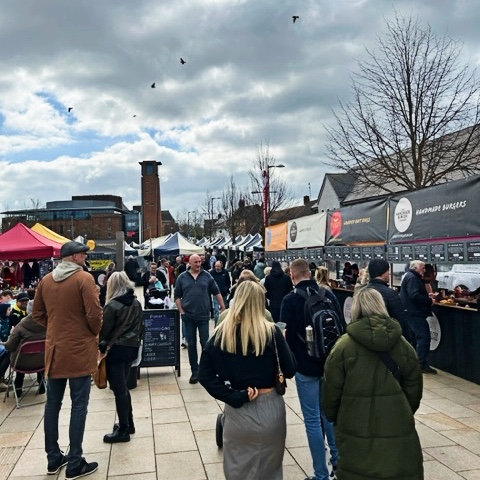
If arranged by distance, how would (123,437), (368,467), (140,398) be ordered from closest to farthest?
1. (368,467)
2. (123,437)
3. (140,398)

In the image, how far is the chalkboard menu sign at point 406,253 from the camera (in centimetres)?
875

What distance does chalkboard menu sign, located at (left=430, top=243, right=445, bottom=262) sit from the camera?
26.0 ft

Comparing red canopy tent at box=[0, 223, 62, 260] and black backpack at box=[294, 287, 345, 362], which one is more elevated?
red canopy tent at box=[0, 223, 62, 260]

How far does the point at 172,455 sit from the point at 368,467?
239cm

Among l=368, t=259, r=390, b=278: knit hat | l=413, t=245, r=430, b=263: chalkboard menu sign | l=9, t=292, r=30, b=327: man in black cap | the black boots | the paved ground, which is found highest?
l=413, t=245, r=430, b=263: chalkboard menu sign

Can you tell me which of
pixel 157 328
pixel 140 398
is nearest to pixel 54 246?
pixel 157 328

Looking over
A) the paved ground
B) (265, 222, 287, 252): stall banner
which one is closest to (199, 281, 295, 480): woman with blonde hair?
the paved ground

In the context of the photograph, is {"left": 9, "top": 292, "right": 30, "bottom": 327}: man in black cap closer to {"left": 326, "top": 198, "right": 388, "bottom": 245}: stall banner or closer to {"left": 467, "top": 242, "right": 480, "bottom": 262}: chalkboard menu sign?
A: {"left": 326, "top": 198, "right": 388, "bottom": 245}: stall banner

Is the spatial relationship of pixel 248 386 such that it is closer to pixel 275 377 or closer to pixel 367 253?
pixel 275 377

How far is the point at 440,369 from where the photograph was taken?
7.82 m

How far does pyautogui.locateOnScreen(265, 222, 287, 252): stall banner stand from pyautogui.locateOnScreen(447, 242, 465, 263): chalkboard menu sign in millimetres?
8679

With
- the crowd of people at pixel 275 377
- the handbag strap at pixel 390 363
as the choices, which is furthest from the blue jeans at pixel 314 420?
the handbag strap at pixel 390 363

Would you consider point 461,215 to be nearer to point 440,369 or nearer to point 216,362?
point 440,369

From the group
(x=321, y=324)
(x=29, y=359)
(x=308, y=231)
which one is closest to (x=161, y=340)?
(x=29, y=359)
